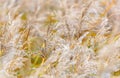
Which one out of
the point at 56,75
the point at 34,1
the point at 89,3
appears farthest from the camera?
the point at 34,1

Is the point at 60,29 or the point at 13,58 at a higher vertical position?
the point at 60,29

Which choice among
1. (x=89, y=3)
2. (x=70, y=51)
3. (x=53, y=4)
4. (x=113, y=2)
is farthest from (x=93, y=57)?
(x=53, y=4)

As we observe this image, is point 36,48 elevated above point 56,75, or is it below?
above

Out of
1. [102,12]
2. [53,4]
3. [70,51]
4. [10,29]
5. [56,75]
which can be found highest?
[53,4]

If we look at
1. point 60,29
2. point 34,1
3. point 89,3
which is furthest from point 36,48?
point 34,1

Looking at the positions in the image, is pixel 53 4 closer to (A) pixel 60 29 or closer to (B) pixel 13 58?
(A) pixel 60 29

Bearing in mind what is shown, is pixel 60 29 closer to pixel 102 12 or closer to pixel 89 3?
pixel 89 3

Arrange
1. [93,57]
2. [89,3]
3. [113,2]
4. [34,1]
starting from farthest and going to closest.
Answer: [34,1] < [113,2] < [89,3] < [93,57]

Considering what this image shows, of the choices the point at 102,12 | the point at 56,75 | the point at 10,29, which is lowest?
the point at 56,75

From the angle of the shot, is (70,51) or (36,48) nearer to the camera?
(70,51)
